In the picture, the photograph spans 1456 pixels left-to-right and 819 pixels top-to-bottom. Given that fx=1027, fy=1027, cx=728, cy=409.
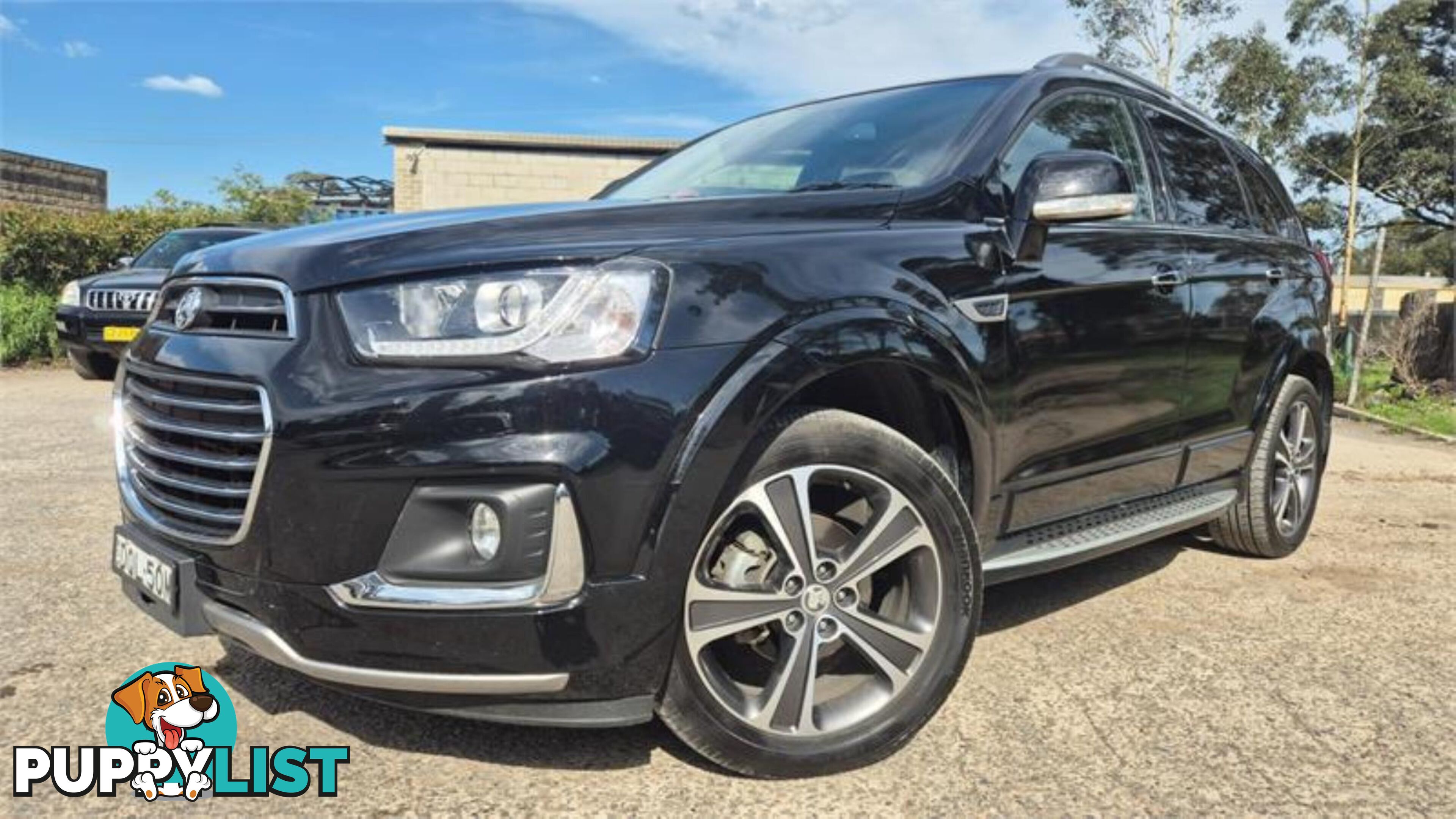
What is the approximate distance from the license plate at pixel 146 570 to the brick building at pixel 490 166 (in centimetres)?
1632

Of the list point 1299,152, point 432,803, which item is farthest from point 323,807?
point 1299,152

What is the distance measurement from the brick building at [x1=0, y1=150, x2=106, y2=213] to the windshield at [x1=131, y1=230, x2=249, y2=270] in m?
8.84

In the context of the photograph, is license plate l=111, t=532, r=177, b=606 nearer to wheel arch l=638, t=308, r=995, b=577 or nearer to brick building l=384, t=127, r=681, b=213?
wheel arch l=638, t=308, r=995, b=577

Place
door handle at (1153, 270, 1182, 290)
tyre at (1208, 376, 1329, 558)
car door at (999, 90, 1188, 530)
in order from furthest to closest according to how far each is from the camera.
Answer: tyre at (1208, 376, 1329, 558)
door handle at (1153, 270, 1182, 290)
car door at (999, 90, 1188, 530)

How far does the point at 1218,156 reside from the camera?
4230 mm

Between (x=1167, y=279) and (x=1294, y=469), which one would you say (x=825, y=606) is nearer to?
(x=1167, y=279)

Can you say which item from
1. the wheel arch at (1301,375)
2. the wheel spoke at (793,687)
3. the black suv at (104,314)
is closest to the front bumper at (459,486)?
the wheel spoke at (793,687)

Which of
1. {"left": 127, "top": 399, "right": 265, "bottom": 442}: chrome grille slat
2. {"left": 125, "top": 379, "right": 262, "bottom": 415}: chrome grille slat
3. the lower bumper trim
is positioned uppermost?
{"left": 125, "top": 379, "right": 262, "bottom": 415}: chrome grille slat

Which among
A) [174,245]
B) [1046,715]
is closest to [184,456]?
[1046,715]

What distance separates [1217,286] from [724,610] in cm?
245

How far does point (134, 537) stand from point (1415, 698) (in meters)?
3.39

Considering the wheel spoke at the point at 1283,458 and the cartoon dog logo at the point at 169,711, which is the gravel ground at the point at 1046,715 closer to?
the cartoon dog logo at the point at 169,711

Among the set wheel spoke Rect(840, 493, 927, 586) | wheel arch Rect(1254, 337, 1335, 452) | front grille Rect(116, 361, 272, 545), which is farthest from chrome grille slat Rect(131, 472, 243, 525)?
wheel arch Rect(1254, 337, 1335, 452)

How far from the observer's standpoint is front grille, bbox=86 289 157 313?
899 centimetres
